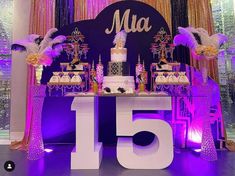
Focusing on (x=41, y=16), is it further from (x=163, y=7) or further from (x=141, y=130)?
(x=141, y=130)

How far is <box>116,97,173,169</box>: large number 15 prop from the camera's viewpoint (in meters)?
3.32

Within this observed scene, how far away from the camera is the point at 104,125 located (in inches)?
182

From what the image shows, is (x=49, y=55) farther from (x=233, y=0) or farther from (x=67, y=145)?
(x=233, y=0)

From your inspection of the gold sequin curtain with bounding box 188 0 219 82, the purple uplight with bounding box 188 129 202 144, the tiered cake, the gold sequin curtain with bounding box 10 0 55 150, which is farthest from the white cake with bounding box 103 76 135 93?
the gold sequin curtain with bounding box 10 0 55 150

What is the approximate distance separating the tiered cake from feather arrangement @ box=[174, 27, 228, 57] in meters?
1.02

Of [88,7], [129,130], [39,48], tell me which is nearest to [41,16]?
[88,7]

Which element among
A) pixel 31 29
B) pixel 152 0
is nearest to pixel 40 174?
pixel 31 29

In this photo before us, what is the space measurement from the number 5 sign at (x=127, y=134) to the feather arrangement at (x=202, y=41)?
96 centimetres

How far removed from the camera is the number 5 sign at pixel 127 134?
3.32 metres

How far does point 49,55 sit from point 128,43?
1488 millimetres

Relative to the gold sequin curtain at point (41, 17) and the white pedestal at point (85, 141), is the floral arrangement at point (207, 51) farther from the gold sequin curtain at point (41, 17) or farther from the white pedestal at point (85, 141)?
the gold sequin curtain at point (41, 17)

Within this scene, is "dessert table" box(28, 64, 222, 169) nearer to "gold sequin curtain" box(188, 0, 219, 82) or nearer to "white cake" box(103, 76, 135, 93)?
"white cake" box(103, 76, 135, 93)

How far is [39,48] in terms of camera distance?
13.1ft

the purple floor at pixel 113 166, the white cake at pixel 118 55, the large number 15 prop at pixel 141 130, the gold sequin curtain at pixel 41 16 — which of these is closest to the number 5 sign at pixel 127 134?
the large number 15 prop at pixel 141 130
